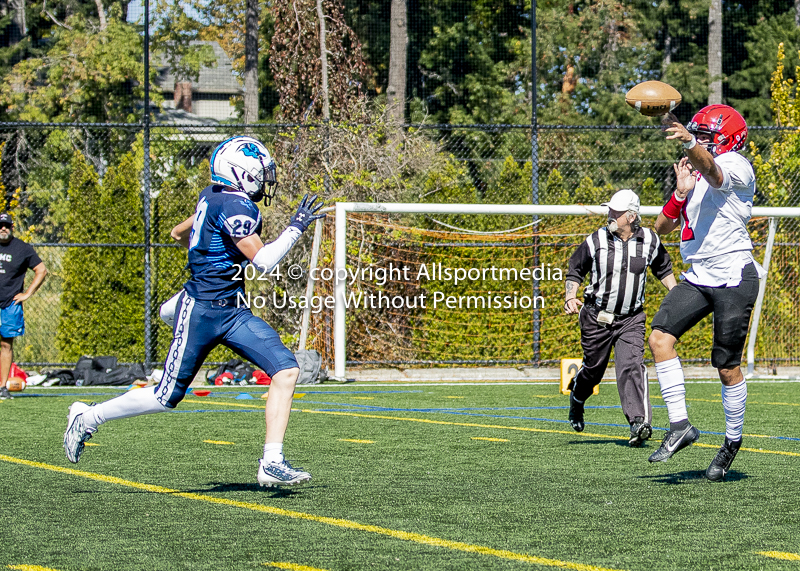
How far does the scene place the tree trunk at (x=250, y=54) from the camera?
29406mm

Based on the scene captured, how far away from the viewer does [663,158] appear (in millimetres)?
29969

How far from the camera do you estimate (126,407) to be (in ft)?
20.6

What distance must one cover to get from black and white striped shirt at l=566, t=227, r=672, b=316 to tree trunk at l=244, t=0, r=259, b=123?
22.2 m

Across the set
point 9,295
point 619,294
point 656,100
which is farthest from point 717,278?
point 9,295

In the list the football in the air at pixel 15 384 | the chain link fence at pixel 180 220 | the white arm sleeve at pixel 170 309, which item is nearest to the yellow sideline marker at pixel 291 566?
the white arm sleeve at pixel 170 309

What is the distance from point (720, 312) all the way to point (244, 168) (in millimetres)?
2806

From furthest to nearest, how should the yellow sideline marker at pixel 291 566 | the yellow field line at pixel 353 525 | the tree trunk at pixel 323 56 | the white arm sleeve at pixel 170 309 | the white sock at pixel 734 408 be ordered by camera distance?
1. the tree trunk at pixel 323 56
2. the white sock at pixel 734 408
3. the white arm sleeve at pixel 170 309
4. the yellow field line at pixel 353 525
5. the yellow sideline marker at pixel 291 566

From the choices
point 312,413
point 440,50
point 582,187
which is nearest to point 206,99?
point 440,50

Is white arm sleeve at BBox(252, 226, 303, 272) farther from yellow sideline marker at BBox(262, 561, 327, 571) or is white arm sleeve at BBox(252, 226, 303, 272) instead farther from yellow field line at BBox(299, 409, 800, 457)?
yellow field line at BBox(299, 409, 800, 457)

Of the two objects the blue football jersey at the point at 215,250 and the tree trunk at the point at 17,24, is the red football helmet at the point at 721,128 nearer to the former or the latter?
the blue football jersey at the point at 215,250

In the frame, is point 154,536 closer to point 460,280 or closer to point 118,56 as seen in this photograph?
point 460,280

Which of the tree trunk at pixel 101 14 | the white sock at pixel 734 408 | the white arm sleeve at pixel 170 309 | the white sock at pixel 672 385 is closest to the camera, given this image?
the white arm sleeve at pixel 170 309

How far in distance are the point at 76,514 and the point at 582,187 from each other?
14794mm

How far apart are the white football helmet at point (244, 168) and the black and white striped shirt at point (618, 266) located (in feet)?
10.1
